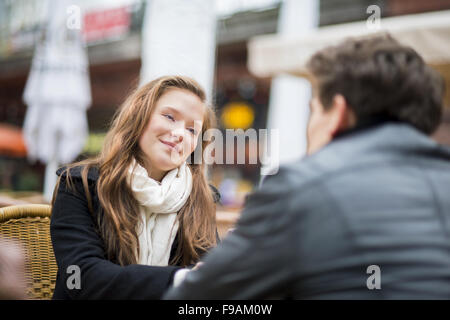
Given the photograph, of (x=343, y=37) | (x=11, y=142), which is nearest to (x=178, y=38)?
(x=343, y=37)

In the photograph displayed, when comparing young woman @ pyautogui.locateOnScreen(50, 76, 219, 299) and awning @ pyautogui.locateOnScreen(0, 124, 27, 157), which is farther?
awning @ pyautogui.locateOnScreen(0, 124, 27, 157)

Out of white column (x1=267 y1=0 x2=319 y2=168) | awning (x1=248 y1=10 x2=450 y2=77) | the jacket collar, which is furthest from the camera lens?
white column (x1=267 y1=0 x2=319 y2=168)

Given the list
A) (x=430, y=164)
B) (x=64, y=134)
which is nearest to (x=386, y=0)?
(x=64, y=134)

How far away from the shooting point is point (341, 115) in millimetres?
835

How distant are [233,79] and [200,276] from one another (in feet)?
20.5

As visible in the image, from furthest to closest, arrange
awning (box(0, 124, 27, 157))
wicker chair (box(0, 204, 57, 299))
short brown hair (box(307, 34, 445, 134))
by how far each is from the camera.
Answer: awning (box(0, 124, 27, 157))
wicker chair (box(0, 204, 57, 299))
short brown hair (box(307, 34, 445, 134))

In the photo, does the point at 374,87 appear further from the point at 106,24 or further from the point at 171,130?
the point at 106,24

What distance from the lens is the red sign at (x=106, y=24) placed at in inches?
312

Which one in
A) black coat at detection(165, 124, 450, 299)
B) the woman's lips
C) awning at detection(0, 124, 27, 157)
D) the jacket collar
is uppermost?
awning at detection(0, 124, 27, 157)

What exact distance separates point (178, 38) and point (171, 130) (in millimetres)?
1454

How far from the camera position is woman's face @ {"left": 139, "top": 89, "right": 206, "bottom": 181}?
4.28 ft

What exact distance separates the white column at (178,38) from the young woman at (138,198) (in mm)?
1164

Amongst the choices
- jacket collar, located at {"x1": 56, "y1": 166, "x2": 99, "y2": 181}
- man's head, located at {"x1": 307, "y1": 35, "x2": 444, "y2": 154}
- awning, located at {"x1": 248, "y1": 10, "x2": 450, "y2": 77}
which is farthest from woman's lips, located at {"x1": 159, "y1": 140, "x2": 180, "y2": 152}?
awning, located at {"x1": 248, "y1": 10, "x2": 450, "y2": 77}

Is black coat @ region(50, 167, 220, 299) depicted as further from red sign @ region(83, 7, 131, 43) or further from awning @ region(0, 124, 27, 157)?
awning @ region(0, 124, 27, 157)
